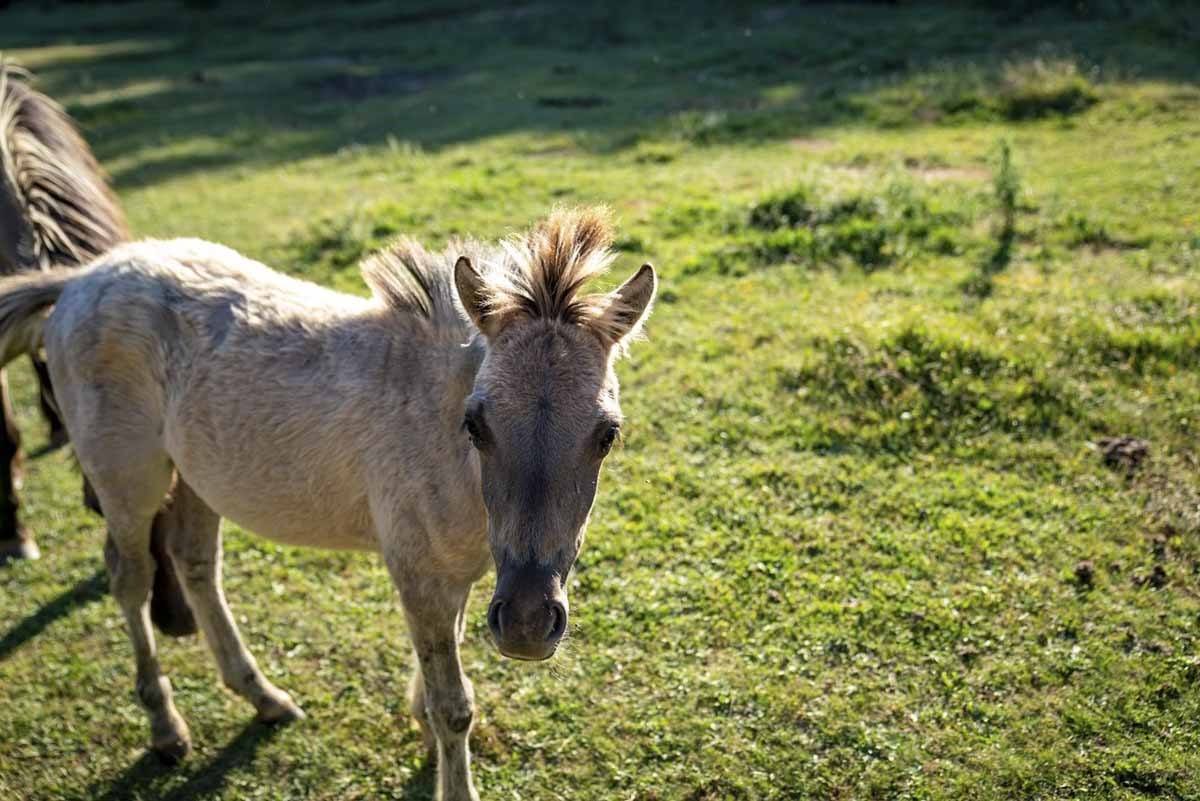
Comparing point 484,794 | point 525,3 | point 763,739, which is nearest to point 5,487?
point 484,794

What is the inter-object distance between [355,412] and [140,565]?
1.67m

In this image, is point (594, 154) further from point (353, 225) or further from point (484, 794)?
point (484, 794)

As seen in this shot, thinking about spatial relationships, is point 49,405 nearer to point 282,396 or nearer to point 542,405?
point 282,396

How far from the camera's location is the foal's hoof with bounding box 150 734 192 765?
4805 mm

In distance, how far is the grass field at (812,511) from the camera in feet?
15.0

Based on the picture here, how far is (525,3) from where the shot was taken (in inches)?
977

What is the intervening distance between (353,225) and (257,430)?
19.8 feet

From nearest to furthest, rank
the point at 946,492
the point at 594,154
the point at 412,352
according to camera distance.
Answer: the point at 412,352 → the point at 946,492 → the point at 594,154

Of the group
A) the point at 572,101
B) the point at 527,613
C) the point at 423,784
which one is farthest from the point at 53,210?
the point at 572,101

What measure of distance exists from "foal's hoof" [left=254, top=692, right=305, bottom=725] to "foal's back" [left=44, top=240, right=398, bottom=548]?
3.40 ft

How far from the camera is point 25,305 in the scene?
4.82 metres

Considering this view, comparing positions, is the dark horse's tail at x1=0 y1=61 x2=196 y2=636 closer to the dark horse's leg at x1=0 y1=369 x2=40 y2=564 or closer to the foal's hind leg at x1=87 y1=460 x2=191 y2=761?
the foal's hind leg at x1=87 y1=460 x2=191 y2=761

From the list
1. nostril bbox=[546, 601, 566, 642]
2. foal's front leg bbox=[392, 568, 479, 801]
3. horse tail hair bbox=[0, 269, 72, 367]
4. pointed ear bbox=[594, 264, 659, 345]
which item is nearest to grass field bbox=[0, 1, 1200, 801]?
foal's front leg bbox=[392, 568, 479, 801]

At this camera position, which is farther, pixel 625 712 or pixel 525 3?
pixel 525 3
